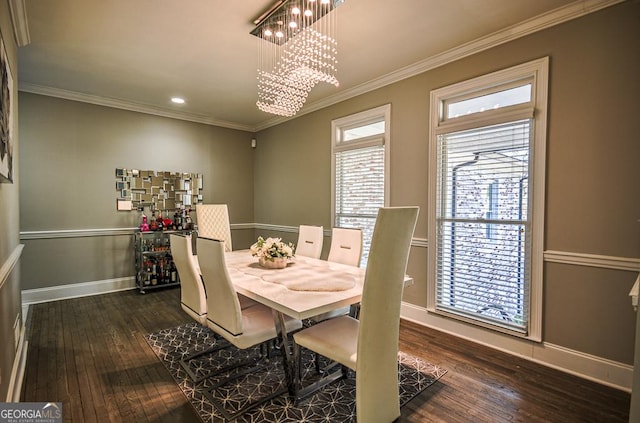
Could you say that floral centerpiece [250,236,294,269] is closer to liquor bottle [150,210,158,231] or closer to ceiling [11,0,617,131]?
ceiling [11,0,617,131]

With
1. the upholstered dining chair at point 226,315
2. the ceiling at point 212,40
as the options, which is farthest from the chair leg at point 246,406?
the ceiling at point 212,40

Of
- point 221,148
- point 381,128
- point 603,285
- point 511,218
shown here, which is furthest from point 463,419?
point 221,148

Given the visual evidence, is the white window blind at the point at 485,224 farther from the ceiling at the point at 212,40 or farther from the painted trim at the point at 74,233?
the painted trim at the point at 74,233

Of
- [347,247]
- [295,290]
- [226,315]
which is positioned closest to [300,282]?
[295,290]

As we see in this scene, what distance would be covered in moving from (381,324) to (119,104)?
4814 millimetres

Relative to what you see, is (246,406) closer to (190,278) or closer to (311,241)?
(190,278)

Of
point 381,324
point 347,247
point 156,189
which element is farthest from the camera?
point 156,189

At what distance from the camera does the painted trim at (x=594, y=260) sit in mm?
2137

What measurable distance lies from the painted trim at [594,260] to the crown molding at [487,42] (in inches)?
70.6

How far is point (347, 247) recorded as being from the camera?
121 inches

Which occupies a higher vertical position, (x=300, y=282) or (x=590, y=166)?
(x=590, y=166)

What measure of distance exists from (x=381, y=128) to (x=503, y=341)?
8.42 feet

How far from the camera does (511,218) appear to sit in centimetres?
269

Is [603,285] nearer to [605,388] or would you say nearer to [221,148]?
[605,388]
